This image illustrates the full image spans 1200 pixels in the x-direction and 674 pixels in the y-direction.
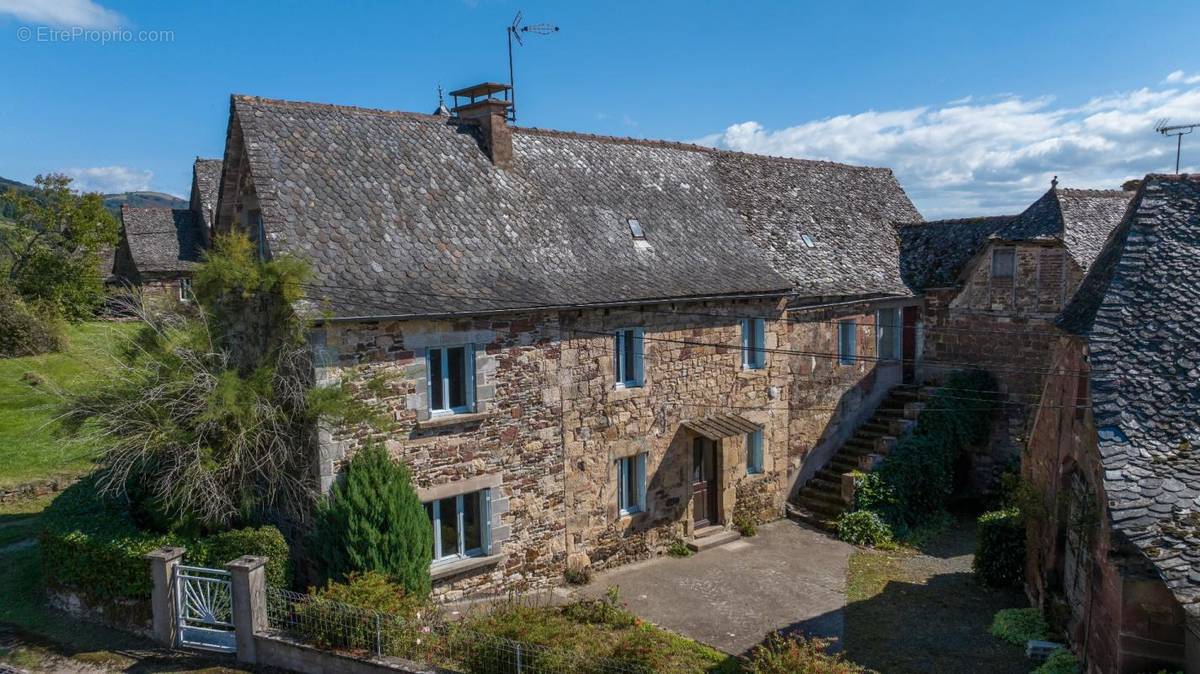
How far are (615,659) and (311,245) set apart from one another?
324 inches

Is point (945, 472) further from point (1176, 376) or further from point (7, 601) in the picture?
point (7, 601)

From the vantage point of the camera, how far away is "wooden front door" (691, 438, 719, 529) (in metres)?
18.8

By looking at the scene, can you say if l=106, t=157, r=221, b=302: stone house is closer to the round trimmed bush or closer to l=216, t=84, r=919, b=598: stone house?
l=216, t=84, r=919, b=598: stone house

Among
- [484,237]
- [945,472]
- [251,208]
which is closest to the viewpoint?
[251,208]

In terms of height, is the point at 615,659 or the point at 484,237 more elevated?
the point at 484,237

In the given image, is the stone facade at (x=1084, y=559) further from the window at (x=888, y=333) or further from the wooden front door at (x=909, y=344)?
the wooden front door at (x=909, y=344)

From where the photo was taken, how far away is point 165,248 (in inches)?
1528

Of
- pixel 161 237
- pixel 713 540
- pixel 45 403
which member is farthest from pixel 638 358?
pixel 161 237

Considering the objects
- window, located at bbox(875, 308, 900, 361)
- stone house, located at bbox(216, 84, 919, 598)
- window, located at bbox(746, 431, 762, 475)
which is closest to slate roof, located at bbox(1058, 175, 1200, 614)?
stone house, located at bbox(216, 84, 919, 598)

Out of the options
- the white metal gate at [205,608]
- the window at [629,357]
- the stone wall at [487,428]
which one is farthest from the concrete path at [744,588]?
the white metal gate at [205,608]

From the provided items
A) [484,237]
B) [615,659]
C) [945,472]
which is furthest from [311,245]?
[945,472]

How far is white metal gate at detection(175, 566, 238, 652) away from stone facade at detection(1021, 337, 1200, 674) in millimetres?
11743

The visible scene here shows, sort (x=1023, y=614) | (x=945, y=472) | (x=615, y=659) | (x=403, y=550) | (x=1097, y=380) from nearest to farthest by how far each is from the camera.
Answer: (x=615, y=659) → (x=1097, y=380) → (x=403, y=550) → (x=1023, y=614) → (x=945, y=472)

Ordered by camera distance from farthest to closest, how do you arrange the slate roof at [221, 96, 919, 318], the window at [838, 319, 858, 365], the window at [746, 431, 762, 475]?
the window at [838, 319, 858, 365] < the window at [746, 431, 762, 475] < the slate roof at [221, 96, 919, 318]
